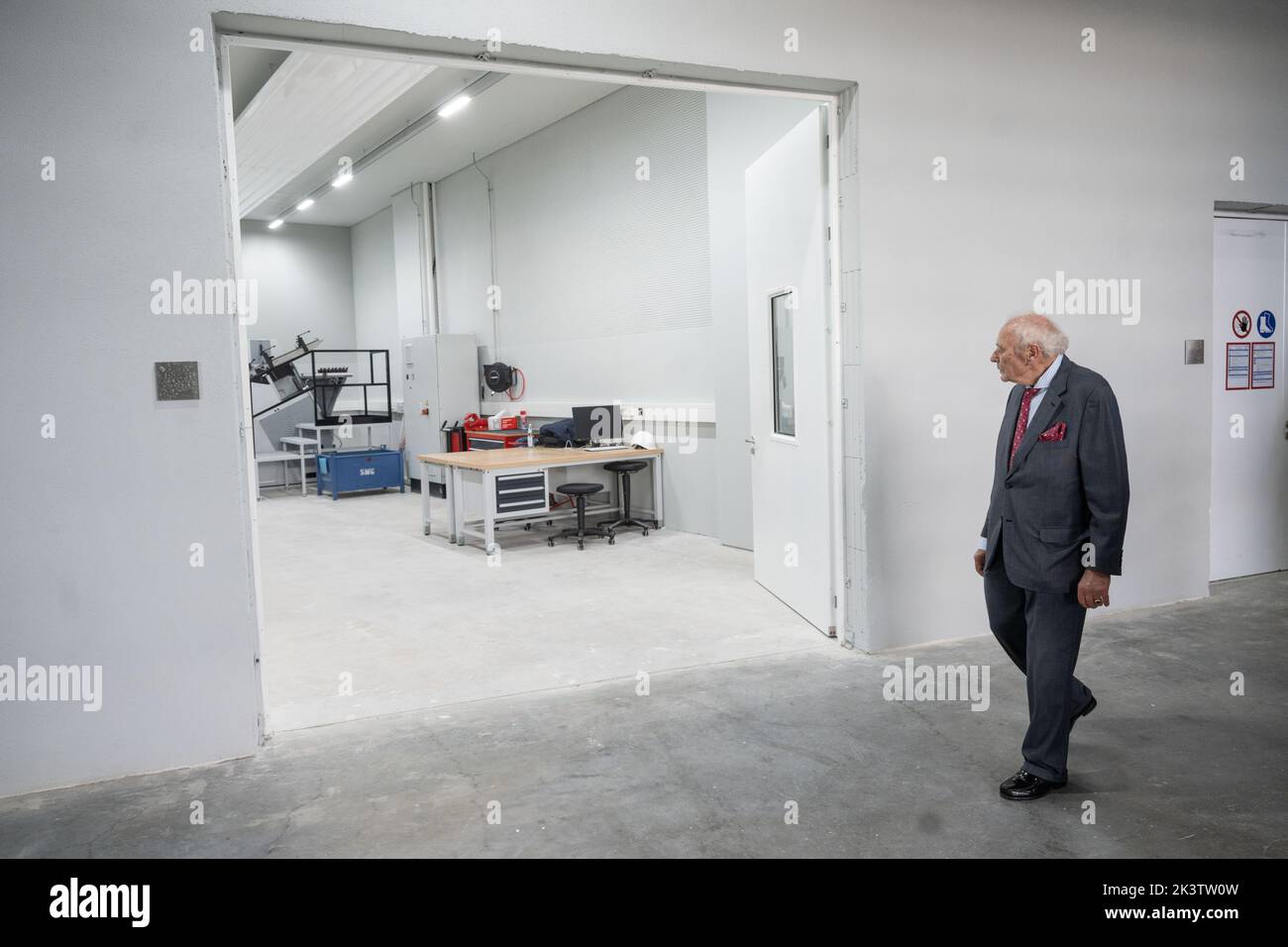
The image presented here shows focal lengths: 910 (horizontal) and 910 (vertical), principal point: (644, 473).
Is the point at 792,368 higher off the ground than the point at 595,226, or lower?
lower

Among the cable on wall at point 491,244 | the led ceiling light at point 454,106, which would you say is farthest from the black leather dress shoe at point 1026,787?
the cable on wall at point 491,244

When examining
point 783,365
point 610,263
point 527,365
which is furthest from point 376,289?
point 783,365

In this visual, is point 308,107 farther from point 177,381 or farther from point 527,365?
point 177,381

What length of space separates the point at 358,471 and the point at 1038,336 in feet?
32.9

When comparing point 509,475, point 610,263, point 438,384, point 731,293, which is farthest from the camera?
point 438,384

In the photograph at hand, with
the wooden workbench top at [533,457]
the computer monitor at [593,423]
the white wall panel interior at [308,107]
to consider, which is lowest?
the wooden workbench top at [533,457]

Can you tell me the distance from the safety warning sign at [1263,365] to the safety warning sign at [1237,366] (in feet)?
0.13

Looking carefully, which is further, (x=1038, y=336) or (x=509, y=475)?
(x=509, y=475)

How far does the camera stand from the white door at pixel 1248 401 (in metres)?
5.48

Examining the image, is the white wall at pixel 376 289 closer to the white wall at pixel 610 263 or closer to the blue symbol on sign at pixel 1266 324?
the white wall at pixel 610 263

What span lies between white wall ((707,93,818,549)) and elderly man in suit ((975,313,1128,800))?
165 inches

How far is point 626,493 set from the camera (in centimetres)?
836

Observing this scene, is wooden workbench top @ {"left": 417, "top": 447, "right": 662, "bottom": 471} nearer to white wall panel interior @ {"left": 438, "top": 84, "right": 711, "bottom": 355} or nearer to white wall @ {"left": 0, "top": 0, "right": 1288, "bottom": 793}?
white wall panel interior @ {"left": 438, "top": 84, "right": 711, "bottom": 355}

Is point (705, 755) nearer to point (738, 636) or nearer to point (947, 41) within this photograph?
point (738, 636)
